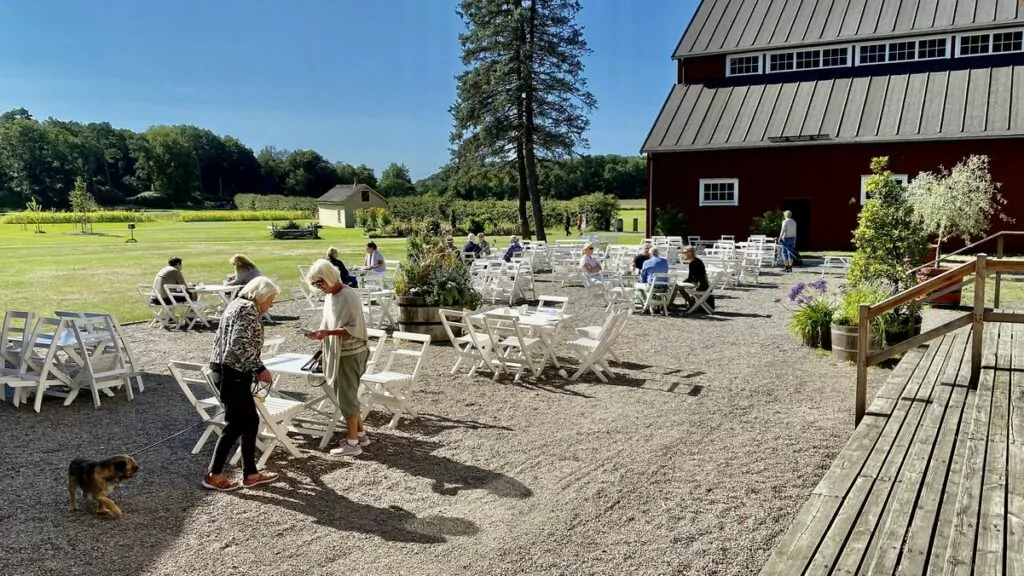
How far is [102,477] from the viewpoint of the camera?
468 cm

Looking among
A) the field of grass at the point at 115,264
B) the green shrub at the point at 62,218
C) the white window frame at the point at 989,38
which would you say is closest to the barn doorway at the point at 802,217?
the white window frame at the point at 989,38

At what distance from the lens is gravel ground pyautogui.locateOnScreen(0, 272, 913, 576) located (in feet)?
13.8

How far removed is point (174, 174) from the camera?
104062 mm

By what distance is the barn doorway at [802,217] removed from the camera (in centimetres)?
2659

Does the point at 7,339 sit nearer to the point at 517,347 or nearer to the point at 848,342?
the point at 517,347

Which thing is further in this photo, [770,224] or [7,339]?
[770,224]

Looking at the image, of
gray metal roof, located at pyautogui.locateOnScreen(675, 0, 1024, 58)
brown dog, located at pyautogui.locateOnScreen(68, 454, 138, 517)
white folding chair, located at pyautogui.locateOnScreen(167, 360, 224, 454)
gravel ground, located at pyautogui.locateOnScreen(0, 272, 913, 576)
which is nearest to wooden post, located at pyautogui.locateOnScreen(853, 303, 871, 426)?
gravel ground, located at pyautogui.locateOnScreen(0, 272, 913, 576)

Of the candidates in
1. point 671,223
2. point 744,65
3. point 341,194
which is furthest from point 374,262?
point 341,194

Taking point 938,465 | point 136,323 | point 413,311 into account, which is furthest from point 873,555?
point 136,323

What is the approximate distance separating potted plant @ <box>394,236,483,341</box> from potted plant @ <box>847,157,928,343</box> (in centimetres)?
540

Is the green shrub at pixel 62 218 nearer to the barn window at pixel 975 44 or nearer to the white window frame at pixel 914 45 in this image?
the white window frame at pixel 914 45

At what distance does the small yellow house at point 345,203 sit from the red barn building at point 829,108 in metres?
41.7

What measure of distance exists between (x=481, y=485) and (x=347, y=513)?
960mm

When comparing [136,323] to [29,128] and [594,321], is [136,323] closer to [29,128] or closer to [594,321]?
[594,321]
